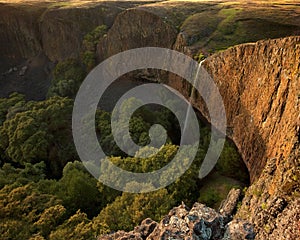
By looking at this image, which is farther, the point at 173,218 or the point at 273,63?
the point at 273,63

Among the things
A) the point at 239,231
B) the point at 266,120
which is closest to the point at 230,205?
the point at 239,231

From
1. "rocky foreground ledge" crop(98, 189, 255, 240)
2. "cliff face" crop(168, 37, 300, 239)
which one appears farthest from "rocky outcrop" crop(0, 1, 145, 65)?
"rocky foreground ledge" crop(98, 189, 255, 240)

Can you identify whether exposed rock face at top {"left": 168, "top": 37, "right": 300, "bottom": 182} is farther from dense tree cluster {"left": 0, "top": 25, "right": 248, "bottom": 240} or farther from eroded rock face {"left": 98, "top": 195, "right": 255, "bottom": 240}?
dense tree cluster {"left": 0, "top": 25, "right": 248, "bottom": 240}

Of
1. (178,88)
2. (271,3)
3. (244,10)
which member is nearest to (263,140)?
(178,88)

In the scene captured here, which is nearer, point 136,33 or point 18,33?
point 136,33

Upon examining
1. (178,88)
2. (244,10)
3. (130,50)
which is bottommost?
(178,88)

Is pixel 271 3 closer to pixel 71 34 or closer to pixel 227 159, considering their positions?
pixel 227 159

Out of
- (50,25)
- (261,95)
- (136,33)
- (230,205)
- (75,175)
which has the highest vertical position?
(50,25)

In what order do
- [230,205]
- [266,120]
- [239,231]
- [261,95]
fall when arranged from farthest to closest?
[261,95], [266,120], [230,205], [239,231]

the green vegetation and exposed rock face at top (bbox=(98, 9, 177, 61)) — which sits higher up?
exposed rock face at top (bbox=(98, 9, 177, 61))

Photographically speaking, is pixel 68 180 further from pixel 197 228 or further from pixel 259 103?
pixel 259 103

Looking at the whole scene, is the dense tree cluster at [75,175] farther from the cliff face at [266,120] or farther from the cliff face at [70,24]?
the cliff face at [70,24]
